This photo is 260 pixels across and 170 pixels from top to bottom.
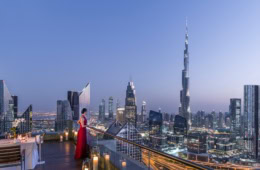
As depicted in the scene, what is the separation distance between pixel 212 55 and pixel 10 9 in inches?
1289

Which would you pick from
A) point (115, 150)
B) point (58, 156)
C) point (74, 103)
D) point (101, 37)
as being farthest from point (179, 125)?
point (115, 150)

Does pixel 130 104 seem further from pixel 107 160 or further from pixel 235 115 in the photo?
pixel 107 160

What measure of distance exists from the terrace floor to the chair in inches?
24.6

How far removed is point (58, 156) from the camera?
21.0 feet

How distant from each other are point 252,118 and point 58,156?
206 feet

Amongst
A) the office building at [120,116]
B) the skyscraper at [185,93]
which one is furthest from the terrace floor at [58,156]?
the skyscraper at [185,93]

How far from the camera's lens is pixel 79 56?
→ 33156 mm

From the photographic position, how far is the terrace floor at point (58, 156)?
17.7 feet

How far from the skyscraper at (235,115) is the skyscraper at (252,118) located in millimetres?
2342

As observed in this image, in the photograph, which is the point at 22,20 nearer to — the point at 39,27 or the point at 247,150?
the point at 39,27

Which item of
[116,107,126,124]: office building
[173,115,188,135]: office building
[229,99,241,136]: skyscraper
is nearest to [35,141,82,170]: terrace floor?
[116,107,126,124]: office building

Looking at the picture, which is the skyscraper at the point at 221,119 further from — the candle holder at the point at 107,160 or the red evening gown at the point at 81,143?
the candle holder at the point at 107,160

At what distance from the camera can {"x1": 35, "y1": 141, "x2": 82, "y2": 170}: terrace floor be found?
5387 millimetres

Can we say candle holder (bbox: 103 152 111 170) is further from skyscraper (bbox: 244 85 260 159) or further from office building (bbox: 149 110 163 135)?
skyscraper (bbox: 244 85 260 159)
